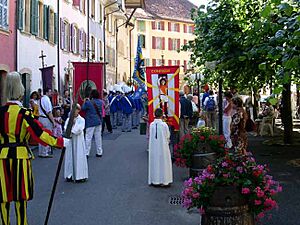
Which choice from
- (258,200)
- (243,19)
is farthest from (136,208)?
(243,19)

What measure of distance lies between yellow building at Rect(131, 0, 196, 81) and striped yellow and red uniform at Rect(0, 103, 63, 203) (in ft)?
222

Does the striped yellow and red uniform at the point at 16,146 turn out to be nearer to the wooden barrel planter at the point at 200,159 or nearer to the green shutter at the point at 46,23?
the wooden barrel planter at the point at 200,159

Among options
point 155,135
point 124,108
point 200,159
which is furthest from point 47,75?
point 200,159

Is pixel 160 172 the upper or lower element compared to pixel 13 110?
lower

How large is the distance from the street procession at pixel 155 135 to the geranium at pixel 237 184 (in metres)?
0.01

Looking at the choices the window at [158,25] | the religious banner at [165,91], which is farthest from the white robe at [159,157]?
the window at [158,25]

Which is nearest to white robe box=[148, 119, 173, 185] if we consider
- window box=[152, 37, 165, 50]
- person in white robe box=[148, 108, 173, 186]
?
person in white robe box=[148, 108, 173, 186]

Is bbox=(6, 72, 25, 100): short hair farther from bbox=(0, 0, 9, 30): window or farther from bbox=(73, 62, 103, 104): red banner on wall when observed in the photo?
bbox=(0, 0, 9, 30): window

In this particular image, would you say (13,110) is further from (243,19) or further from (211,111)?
(211,111)

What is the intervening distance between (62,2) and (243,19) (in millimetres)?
17767

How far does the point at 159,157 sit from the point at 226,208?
5.15 metres

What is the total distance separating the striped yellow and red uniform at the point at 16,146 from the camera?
5863 millimetres

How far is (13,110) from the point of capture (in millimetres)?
5914

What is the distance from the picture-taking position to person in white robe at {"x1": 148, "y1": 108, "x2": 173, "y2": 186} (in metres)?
10.6
